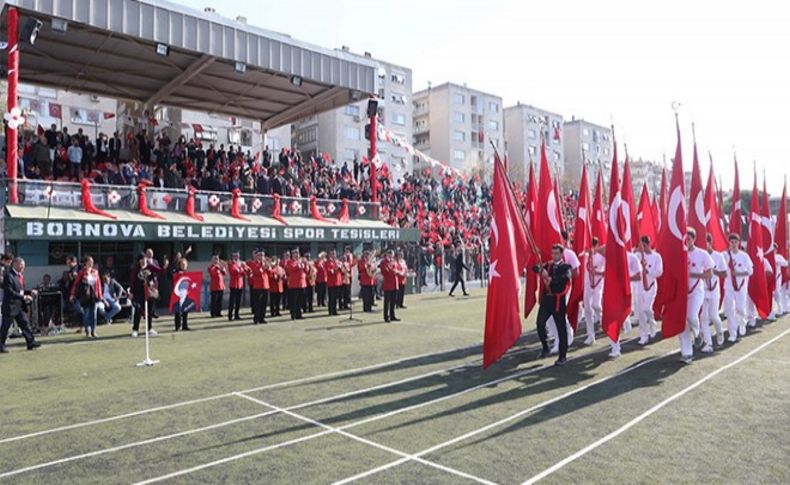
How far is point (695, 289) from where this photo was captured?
385 inches

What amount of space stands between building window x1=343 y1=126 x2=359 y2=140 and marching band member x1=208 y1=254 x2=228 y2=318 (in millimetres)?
38687

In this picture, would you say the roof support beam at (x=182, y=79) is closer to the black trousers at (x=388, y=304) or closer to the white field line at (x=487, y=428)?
the black trousers at (x=388, y=304)

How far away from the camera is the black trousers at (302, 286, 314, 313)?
58.7 ft

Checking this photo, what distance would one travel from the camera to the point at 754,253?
45.9 ft

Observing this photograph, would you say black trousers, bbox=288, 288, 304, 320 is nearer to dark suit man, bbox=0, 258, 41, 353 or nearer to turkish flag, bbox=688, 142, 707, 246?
dark suit man, bbox=0, 258, 41, 353

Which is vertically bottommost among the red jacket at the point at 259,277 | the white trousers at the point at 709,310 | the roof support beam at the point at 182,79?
the white trousers at the point at 709,310

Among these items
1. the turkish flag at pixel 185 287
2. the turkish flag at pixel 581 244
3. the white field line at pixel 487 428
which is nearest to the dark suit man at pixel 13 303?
the turkish flag at pixel 185 287

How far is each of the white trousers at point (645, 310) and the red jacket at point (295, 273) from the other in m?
9.11

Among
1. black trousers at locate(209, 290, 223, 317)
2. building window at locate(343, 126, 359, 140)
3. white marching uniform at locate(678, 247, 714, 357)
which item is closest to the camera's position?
white marching uniform at locate(678, 247, 714, 357)

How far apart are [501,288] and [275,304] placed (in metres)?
10.2

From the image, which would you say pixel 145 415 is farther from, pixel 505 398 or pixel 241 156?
pixel 241 156

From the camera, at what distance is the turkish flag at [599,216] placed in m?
12.0

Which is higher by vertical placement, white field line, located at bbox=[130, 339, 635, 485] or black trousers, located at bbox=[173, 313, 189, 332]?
black trousers, located at bbox=[173, 313, 189, 332]

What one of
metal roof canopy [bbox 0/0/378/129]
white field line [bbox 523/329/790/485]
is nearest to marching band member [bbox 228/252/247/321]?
metal roof canopy [bbox 0/0/378/129]
